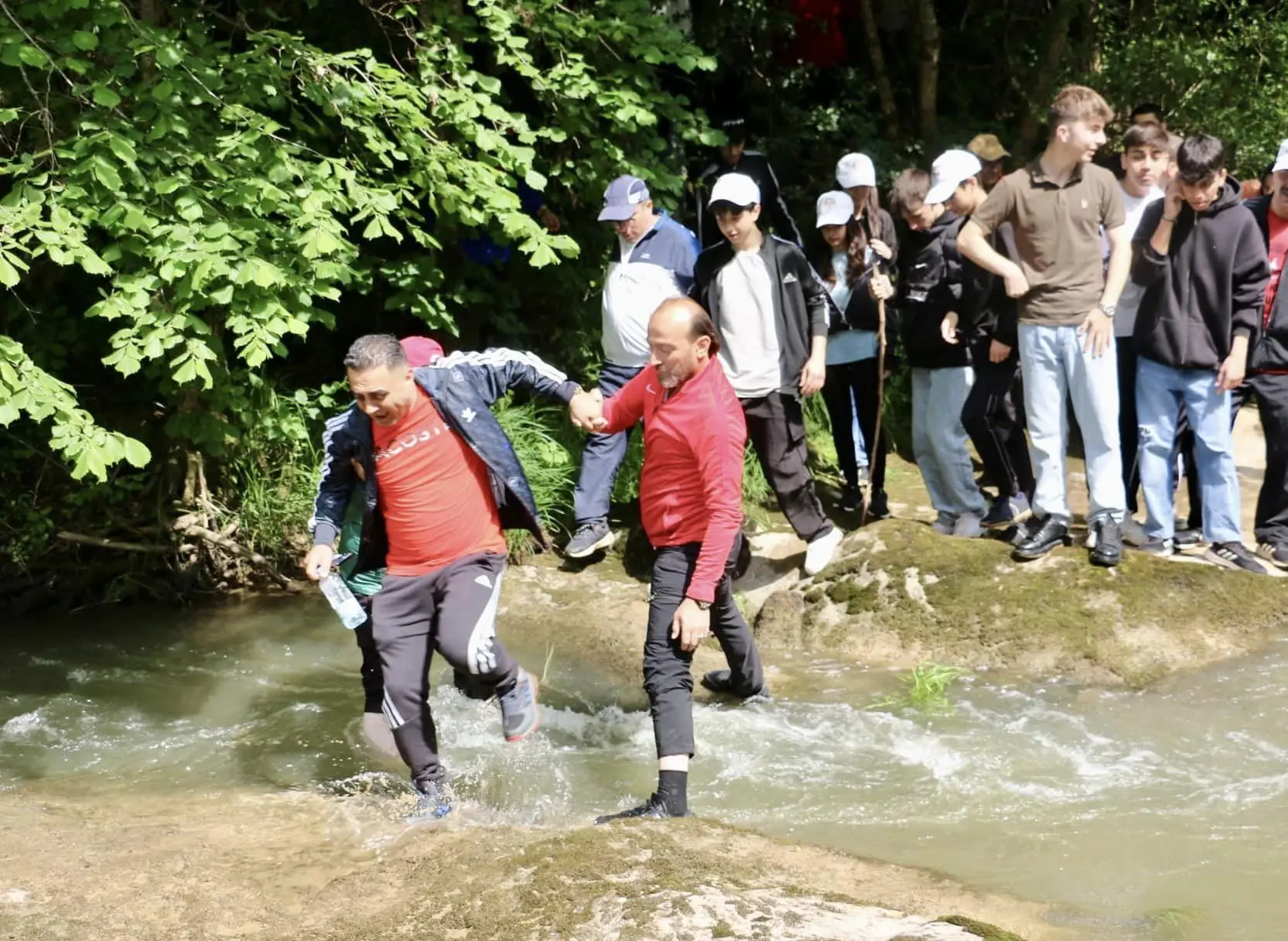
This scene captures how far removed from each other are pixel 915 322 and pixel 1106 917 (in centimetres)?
365

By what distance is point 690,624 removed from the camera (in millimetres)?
4949

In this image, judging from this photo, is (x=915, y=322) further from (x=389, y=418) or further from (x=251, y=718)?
(x=251, y=718)

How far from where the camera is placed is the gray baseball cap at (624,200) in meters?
7.24

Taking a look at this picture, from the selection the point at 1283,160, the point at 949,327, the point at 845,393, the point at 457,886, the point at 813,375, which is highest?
the point at 1283,160

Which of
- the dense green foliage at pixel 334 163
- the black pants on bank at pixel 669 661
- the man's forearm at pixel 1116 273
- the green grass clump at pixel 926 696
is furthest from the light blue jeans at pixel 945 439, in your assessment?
the black pants on bank at pixel 669 661

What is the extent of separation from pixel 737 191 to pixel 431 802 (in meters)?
3.22

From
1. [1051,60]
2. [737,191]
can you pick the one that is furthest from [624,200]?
[1051,60]

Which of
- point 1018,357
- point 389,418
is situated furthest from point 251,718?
point 1018,357

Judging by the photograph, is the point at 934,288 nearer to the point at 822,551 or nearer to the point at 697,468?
the point at 822,551

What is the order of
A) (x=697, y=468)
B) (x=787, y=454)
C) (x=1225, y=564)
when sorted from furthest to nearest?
(x=787, y=454), (x=1225, y=564), (x=697, y=468)

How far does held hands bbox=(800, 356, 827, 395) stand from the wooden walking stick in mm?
486

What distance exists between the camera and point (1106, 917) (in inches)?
167

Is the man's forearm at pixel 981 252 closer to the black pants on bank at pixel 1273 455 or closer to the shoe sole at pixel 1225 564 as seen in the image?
the black pants on bank at pixel 1273 455

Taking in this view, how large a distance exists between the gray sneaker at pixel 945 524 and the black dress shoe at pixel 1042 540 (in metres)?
0.55
